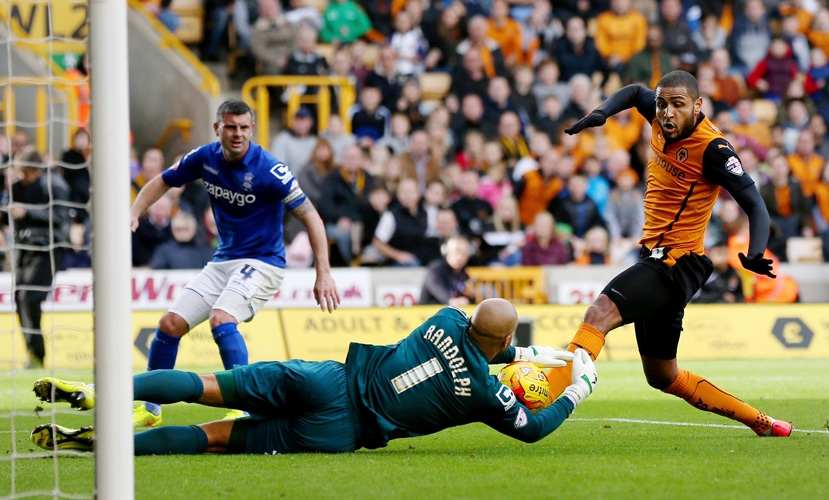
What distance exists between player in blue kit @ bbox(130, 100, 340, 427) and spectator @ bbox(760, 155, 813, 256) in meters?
11.5

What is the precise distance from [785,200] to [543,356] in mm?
12427

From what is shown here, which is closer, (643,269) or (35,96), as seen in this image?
(643,269)

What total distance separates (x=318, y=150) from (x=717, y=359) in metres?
6.25

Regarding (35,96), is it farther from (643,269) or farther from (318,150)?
(643,269)

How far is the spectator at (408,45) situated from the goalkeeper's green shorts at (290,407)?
42.9 ft

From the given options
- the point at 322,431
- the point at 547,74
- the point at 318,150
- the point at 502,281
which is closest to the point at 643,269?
the point at 322,431

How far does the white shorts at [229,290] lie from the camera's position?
8180 mm

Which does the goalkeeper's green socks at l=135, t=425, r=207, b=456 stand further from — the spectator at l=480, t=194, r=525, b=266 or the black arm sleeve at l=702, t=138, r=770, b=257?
the spectator at l=480, t=194, r=525, b=266

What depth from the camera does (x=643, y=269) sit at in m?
7.04

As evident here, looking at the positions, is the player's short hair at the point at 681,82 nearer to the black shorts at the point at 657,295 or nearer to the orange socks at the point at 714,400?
the black shorts at the point at 657,295

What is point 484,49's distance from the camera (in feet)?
63.1

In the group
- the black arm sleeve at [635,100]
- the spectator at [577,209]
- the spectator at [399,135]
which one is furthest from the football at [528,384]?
the spectator at [399,135]

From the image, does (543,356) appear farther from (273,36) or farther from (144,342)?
(273,36)

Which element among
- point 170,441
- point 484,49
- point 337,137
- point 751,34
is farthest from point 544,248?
point 170,441
